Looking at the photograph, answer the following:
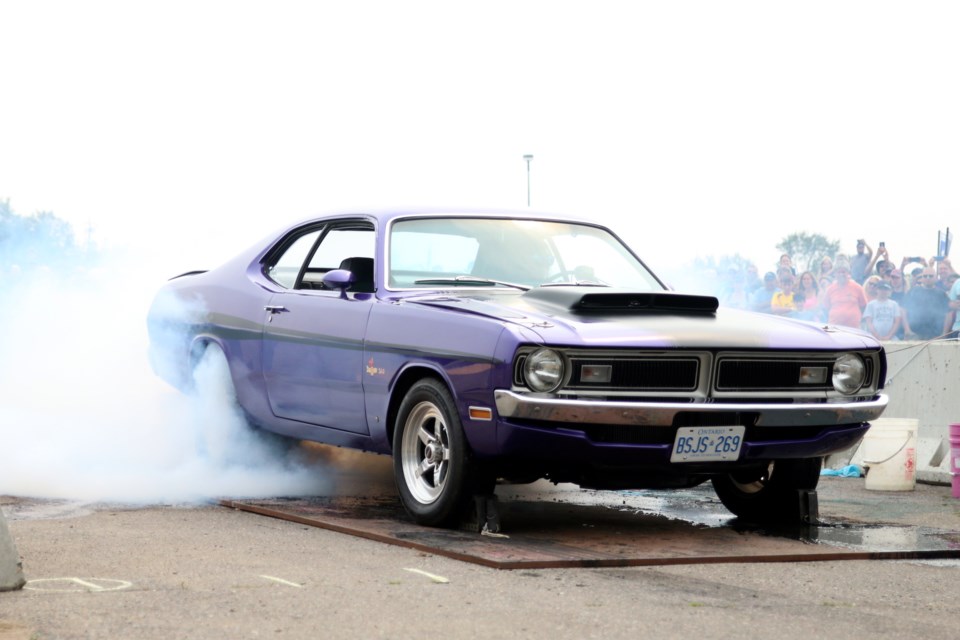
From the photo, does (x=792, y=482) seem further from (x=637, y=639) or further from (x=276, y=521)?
(x=637, y=639)

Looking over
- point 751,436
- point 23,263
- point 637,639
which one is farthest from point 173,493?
point 23,263

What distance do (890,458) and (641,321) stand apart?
3782mm

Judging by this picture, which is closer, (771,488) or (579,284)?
(771,488)

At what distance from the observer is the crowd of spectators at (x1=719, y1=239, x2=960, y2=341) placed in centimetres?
1321

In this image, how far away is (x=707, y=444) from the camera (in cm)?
624

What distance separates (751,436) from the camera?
20.9 ft

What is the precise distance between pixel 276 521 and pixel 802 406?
2.58 metres

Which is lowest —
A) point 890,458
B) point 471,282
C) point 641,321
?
point 890,458

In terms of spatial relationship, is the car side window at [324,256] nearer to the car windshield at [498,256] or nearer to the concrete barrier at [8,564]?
the car windshield at [498,256]

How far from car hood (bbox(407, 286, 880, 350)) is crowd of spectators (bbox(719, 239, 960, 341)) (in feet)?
18.6

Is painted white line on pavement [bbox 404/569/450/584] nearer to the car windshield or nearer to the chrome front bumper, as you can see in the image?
the chrome front bumper

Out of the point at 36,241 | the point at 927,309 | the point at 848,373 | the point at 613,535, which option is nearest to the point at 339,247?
the point at 613,535

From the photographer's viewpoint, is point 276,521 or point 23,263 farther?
point 23,263

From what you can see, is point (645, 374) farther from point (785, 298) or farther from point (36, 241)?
point (36, 241)
